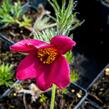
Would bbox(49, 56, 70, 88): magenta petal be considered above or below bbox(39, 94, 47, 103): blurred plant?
above

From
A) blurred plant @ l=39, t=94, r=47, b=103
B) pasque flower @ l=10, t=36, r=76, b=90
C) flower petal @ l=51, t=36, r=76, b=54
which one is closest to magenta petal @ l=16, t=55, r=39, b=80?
pasque flower @ l=10, t=36, r=76, b=90

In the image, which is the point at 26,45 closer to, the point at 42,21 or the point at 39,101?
the point at 39,101

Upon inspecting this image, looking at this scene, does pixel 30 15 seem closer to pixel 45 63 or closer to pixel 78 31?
pixel 78 31

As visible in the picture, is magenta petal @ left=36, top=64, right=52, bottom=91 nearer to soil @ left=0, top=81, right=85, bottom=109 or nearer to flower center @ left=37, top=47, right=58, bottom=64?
flower center @ left=37, top=47, right=58, bottom=64

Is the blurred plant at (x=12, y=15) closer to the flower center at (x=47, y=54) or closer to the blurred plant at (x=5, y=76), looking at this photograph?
the blurred plant at (x=5, y=76)

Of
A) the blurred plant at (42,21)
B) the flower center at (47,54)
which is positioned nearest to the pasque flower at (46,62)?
the flower center at (47,54)

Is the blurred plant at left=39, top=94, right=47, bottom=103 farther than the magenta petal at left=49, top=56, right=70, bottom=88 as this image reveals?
Yes

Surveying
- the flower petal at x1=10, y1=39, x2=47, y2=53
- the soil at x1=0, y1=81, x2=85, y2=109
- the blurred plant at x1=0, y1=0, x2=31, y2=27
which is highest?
the flower petal at x1=10, y1=39, x2=47, y2=53
